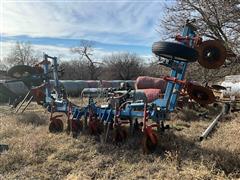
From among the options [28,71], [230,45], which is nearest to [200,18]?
[230,45]

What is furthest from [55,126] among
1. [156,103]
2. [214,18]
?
[214,18]

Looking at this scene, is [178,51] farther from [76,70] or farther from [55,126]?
[76,70]

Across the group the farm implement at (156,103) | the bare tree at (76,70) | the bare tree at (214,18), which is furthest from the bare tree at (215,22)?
the bare tree at (76,70)

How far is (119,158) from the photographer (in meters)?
5.33

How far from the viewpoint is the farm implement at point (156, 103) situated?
17.7 ft

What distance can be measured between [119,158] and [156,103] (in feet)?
4.14

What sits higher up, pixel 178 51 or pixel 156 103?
pixel 178 51

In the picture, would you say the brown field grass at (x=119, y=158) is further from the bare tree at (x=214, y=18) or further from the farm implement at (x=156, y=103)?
the bare tree at (x=214, y=18)

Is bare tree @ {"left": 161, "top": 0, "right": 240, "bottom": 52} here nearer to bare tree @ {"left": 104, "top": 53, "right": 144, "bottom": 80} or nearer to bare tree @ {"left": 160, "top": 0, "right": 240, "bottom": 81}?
bare tree @ {"left": 160, "top": 0, "right": 240, "bottom": 81}

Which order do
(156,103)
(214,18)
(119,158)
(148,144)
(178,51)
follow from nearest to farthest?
(178,51) < (119,158) < (148,144) < (156,103) < (214,18)

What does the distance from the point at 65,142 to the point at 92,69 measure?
41.9m

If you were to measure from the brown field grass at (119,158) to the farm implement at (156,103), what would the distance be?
301 millimetres

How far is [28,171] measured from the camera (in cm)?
480

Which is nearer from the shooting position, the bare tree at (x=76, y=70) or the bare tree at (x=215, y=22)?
the bare tree at (x=215, y=22)
